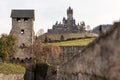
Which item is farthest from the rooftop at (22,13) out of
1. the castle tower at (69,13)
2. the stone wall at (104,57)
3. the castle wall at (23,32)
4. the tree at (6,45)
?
the stone wall at (104,57)

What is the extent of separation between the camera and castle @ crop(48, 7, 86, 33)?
444ft

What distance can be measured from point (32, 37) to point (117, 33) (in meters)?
80.8

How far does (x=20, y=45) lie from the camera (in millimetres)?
84188

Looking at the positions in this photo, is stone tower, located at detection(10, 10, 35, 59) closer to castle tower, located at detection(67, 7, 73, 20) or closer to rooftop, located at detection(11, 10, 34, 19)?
rooftop, located at detection(11, 10, 34, 19)

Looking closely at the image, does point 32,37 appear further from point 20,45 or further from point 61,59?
point 61,59

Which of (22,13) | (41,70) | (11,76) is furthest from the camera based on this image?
(22,13)

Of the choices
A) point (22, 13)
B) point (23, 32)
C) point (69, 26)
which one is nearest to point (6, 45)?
point (23, 32)

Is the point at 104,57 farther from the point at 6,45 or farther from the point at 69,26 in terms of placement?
the point at 69,26

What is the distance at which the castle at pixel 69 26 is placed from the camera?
13525cm

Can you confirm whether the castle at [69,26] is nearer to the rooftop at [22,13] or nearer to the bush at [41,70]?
the rooftop at [22,13]

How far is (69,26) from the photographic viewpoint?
14900 centimetres

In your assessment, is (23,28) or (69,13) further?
(69,13)

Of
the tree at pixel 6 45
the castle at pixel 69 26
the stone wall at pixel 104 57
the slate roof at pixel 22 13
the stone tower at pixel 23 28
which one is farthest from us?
the castle at pixel 69 26

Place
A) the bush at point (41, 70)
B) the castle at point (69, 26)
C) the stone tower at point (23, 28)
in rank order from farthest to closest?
the castle at point (69, 26)
the stone tower at point (23, 28)
the bush at point (41, 70)
